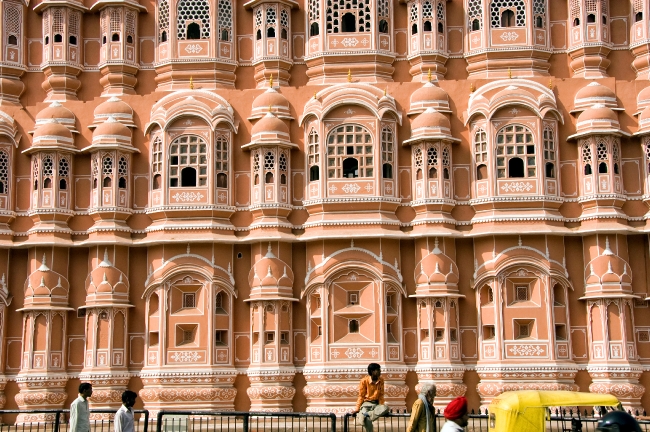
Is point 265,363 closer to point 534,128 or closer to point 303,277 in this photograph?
point 303,277

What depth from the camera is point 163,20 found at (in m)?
31.4

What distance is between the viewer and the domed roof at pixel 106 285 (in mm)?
28266

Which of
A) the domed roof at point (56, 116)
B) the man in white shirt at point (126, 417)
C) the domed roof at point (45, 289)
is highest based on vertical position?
the domed roof at point (56, 116)

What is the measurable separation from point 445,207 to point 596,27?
7.92 m

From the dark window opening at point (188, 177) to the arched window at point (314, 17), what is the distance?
6.28 meters

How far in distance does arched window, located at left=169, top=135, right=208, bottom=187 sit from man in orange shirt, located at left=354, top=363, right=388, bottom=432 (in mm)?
13846

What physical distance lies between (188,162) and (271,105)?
10.4 feet

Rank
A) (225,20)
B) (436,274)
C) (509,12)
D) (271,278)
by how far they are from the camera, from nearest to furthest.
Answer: (436,274) < (271,278) < (509,12) < (225,20)

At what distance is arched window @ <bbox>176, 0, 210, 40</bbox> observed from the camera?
1223 inches

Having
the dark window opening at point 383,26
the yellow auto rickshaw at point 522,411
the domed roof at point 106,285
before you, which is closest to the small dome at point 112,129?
the domed roof at point 106,285

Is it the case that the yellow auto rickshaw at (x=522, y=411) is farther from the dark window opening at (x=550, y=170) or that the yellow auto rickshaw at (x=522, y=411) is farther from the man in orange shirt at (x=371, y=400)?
the dark window opening at (x=550, y=170)

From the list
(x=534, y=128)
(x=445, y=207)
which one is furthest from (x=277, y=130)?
(x=534, y=128)

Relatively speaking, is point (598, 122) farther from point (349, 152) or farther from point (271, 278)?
point (271, 278)

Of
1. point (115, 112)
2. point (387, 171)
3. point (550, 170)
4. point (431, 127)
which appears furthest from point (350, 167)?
point (115, 112)
